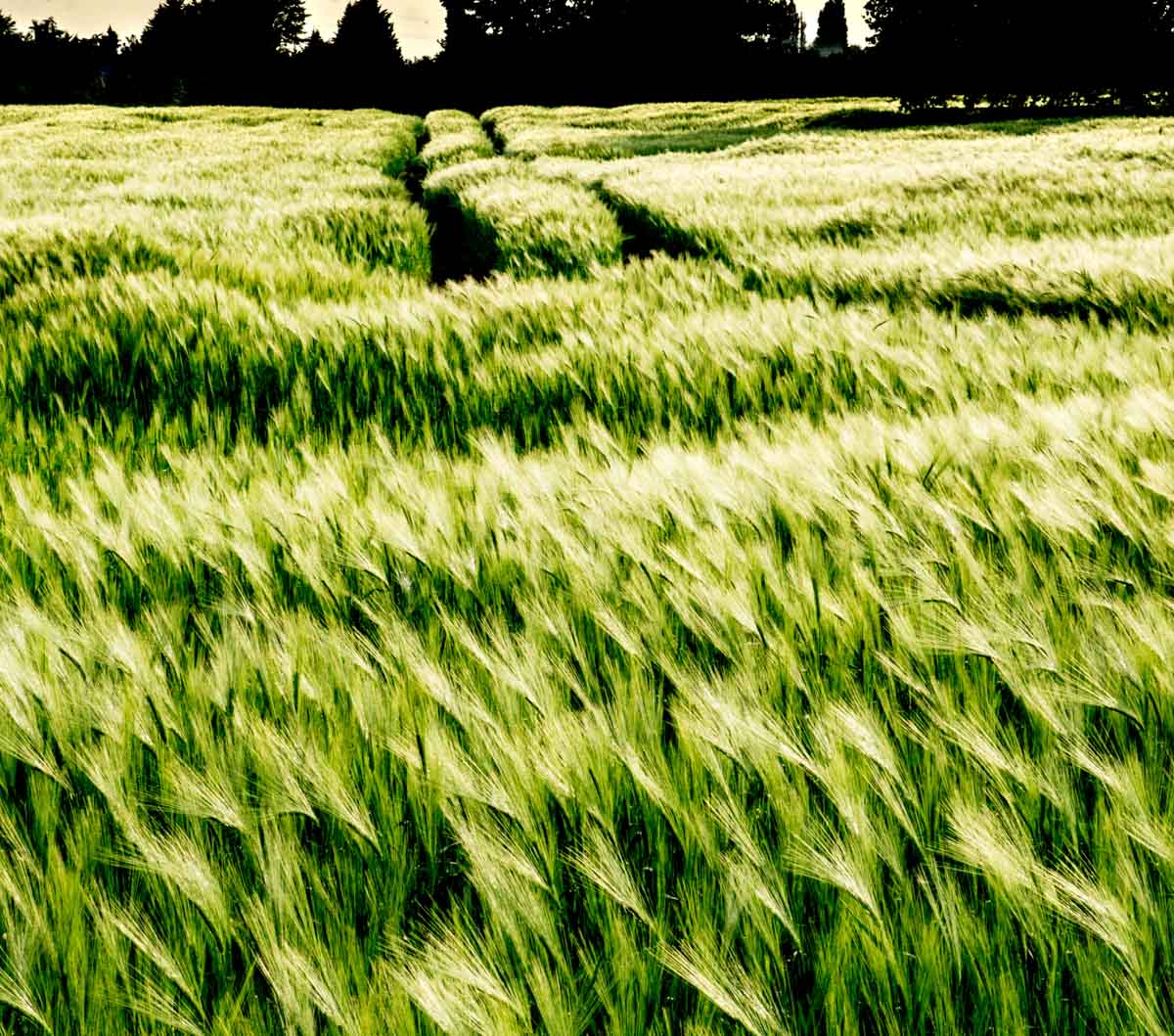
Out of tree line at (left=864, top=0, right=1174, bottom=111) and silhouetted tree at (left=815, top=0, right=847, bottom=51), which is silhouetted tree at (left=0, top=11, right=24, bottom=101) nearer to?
tree line at (left=864, top=0, right=1174, bottom=111)

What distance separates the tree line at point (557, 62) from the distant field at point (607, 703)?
27751mm

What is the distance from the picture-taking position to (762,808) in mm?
795

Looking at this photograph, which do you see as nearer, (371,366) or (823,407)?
(823,407)

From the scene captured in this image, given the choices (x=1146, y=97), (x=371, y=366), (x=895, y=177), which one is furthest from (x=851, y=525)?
(x=1146, y=97)

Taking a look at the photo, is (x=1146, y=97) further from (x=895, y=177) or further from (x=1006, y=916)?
(x=1006, y=916)

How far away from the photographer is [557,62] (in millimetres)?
53938

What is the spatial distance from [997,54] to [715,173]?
20.0 meters

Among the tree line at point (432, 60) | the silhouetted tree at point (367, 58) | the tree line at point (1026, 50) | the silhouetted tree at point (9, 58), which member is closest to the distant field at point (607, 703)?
the tree line at point (1026, 50)

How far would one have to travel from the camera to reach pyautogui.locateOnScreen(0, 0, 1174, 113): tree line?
972 inches

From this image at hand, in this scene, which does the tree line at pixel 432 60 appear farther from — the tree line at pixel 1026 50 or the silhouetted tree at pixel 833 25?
the silhouetted tree at pixel 833 25

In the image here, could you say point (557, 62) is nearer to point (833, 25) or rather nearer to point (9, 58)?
point (9, 58)

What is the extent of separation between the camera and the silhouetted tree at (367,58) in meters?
58.3

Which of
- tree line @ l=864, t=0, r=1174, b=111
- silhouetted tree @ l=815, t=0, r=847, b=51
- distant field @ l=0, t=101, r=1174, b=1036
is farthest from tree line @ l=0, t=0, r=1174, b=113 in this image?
silhouetted tree @ l=815, t=0, r=847, b=51

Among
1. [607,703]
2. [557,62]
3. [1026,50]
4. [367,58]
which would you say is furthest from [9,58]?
[607,703]
